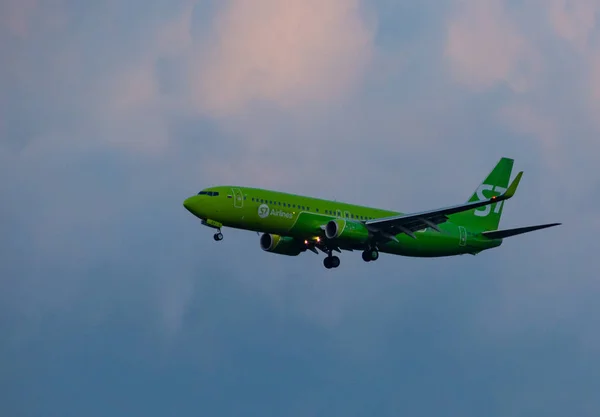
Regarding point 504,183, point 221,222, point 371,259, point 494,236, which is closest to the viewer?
point 221,222

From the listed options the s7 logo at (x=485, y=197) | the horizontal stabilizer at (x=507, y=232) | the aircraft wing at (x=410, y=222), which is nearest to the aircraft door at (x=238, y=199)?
the aircraft wing at (x=410, y=222)

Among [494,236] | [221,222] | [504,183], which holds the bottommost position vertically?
[221,222]

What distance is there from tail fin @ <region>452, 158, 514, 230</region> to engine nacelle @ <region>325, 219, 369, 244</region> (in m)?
12.7

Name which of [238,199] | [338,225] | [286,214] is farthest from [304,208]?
[238,199]

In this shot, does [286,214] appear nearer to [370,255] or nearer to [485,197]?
[370,255]

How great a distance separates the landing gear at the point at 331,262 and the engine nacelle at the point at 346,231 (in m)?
5.99

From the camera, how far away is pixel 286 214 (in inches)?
A: 2980

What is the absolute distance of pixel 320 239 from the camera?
3063 inches

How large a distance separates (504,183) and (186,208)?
3135 cm

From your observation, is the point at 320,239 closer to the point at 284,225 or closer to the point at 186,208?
the point at 284,225

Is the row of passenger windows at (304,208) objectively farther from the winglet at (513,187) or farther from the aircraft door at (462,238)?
the winglet at (513,187)

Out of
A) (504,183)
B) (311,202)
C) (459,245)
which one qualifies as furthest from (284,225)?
(504,183)

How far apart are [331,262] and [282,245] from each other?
398cm

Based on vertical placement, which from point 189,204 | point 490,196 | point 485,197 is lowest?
point 189,204
